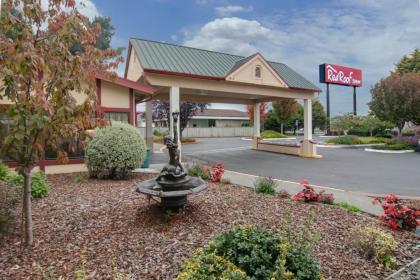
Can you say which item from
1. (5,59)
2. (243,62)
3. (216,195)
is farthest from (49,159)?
(243,62)

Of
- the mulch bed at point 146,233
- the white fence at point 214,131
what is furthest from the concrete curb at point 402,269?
the white fence at point 214,131

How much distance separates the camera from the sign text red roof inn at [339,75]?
3162 centimetres

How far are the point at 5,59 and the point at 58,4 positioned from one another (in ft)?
4.12

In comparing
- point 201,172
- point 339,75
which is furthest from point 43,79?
point 339,75

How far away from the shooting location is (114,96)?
10.7 meters

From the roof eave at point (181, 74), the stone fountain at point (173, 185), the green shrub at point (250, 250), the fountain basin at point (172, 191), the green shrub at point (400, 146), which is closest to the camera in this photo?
the green shrub at point (250, 250)

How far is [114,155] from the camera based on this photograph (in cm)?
790

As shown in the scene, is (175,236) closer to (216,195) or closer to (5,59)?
(216,195)

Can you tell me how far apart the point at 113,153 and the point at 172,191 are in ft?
13.7

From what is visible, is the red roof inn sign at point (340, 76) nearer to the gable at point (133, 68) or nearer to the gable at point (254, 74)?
the gable at point (254, 74)

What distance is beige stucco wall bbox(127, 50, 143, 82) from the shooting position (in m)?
11.6

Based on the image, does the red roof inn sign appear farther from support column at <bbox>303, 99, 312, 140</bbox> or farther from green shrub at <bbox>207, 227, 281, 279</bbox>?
green shrub at <bbox>207, 227, 281, 279</bbox>

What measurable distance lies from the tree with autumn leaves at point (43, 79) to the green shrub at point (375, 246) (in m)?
4.00

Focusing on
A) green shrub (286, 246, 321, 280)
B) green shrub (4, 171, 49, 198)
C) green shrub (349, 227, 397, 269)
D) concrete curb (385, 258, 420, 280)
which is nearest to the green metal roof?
green shrub (4, 171, 49, 198)
